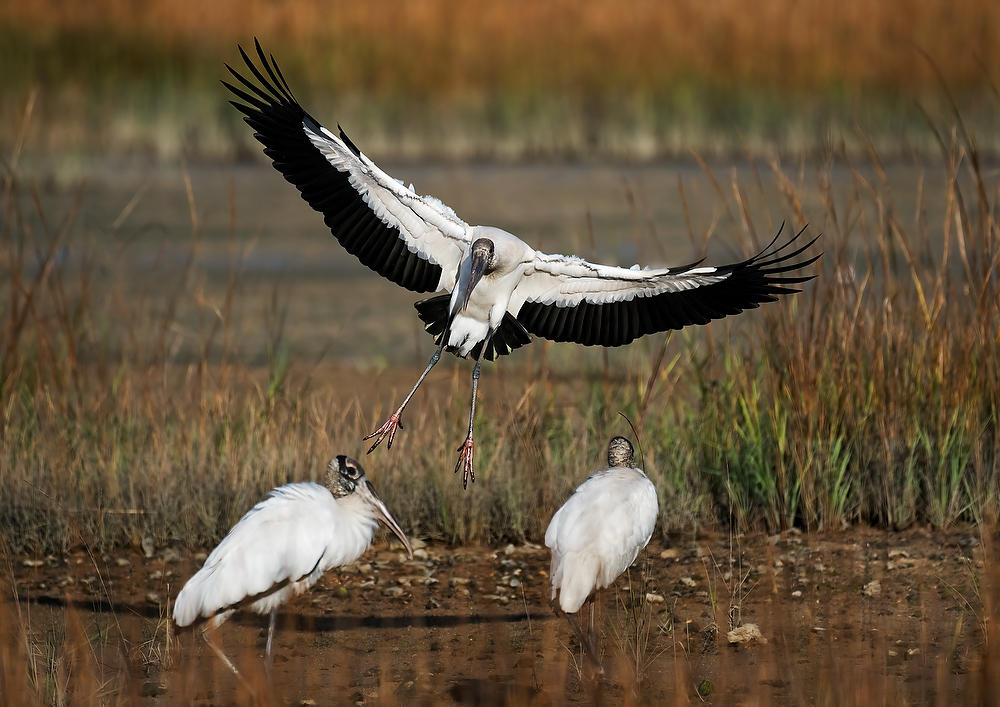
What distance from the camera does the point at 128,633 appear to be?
4.97 metres

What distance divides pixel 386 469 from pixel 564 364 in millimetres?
2825

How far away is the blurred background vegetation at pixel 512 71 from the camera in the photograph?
57.0ft

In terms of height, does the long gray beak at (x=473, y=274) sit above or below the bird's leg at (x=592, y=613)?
above

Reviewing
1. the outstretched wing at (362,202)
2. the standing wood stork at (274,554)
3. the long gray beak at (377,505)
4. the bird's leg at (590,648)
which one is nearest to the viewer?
the standing wood stork at (274,554)

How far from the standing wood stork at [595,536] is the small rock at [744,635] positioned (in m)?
0.43

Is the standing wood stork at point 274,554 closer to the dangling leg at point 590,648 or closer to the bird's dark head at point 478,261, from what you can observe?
the dangling leg at point 590,648

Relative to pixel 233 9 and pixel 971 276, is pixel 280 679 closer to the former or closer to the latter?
pixel 971 276

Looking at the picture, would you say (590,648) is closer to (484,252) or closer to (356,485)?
(356,485)

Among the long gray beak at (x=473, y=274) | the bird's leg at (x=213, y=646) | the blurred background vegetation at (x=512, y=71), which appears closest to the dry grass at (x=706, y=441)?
the long gray beak at (x=473, y=274)

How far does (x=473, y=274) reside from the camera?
17.5 ft

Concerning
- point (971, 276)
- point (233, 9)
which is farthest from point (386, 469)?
point (233, 9)

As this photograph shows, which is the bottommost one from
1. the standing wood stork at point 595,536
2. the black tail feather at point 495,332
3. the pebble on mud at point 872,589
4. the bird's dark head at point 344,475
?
the pebble on mud at point 872,589

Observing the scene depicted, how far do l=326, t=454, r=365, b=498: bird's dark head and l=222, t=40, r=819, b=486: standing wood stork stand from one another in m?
0.44

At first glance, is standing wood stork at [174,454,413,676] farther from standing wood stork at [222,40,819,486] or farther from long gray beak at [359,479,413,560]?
standing wood stork at [222,40,819,486]
